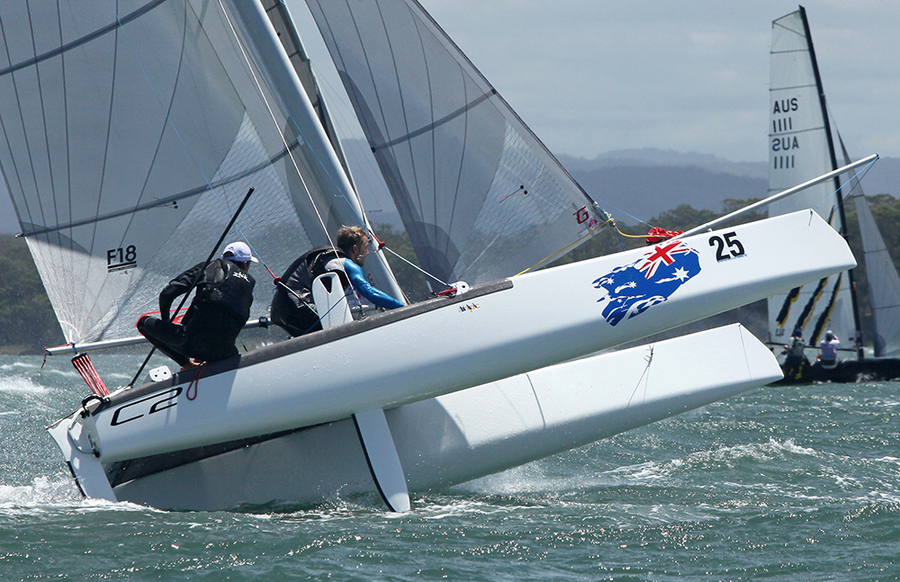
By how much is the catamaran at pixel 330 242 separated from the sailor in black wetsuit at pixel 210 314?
126 mm

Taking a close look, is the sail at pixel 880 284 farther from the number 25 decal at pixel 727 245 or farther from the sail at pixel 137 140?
the sail at pixel 137 140

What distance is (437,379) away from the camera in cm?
452

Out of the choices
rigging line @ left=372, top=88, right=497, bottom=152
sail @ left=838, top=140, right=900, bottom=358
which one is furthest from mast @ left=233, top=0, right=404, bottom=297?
sail @ left=838, top=140, right=900, bottom=358

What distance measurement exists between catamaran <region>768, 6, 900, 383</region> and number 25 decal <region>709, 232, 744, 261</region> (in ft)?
41.5

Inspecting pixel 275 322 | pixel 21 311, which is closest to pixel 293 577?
pixel 275 322


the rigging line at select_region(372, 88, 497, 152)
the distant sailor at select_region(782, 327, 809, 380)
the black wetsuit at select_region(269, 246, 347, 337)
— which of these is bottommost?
the distant sailor at select_region(782, 327, 809, 380)

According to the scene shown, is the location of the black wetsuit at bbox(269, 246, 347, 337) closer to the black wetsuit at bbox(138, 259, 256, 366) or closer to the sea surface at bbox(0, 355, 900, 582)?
the black wetsuit at bbox(138, 259, 256, 366)

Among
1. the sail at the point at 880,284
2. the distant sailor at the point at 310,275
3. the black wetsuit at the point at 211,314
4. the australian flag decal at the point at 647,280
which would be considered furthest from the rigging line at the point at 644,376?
the sail at the point at 880,284

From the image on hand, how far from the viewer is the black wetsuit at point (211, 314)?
4.58 metres

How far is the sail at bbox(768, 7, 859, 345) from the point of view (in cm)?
1730

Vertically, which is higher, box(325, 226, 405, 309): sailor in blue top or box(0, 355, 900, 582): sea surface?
box(325, 226, 405, 309): sailor in blue top

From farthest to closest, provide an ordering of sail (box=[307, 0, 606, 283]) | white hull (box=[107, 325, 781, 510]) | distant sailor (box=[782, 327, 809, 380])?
distant sailor (box=[782, 327, 809, 380]) < sail (box=[307, 0, 606, 283]) < white hull (box=[107, 325, 781, 510])

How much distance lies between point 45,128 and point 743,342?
172 inches

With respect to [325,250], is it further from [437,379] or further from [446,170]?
[446,170]
